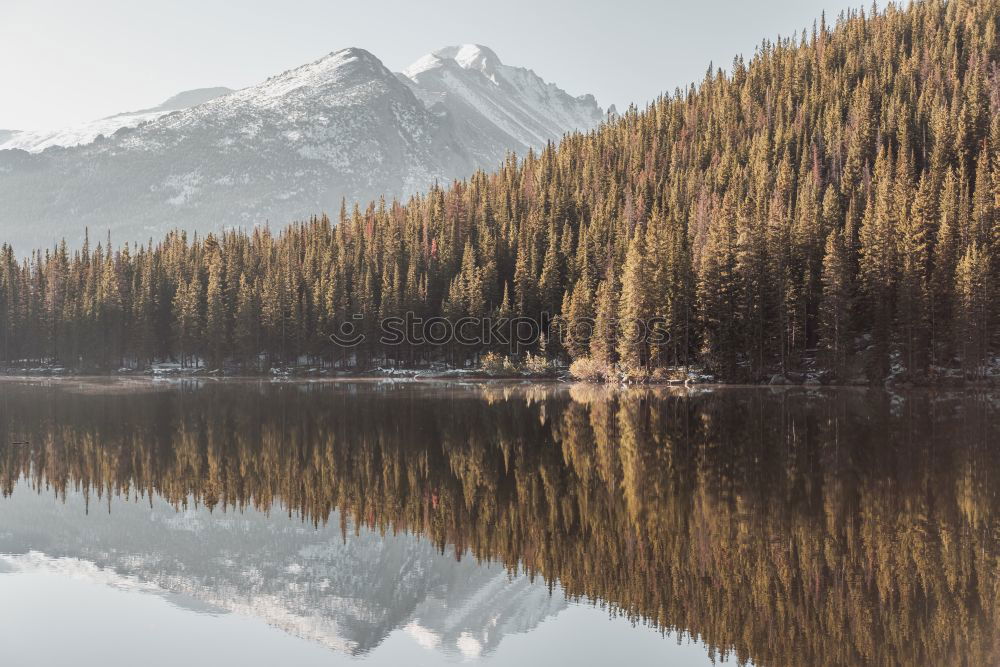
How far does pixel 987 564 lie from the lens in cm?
1883

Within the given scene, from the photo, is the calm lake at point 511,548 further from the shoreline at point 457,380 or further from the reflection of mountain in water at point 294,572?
the shoreline at point 457,380

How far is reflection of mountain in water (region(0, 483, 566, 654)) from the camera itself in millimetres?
19000

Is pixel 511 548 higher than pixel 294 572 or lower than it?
higher

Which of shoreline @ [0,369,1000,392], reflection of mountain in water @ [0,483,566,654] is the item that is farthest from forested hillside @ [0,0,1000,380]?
reflection of mountain in water @ [0,483,566,654]

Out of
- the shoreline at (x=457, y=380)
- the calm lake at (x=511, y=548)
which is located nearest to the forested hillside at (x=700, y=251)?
the shoreline at (x=457, y=380)

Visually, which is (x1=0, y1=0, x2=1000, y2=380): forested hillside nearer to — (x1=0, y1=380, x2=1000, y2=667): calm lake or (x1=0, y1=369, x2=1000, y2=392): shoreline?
(x1=0, y1=369, x2=1000, y2=392): shoreline

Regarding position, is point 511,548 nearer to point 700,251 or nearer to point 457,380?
point 700,251

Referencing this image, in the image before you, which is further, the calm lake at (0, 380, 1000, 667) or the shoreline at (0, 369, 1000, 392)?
the shoreline at (0, 369, 1000, 392)

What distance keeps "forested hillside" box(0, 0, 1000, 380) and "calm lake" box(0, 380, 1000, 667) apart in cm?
4572

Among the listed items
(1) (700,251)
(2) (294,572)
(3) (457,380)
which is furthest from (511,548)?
(3) (457,380)

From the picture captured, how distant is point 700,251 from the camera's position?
97.8 m

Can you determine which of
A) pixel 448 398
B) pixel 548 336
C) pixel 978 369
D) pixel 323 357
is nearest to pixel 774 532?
pixel 448 398

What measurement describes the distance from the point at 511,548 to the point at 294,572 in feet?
18.5

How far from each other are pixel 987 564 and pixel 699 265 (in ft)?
255
